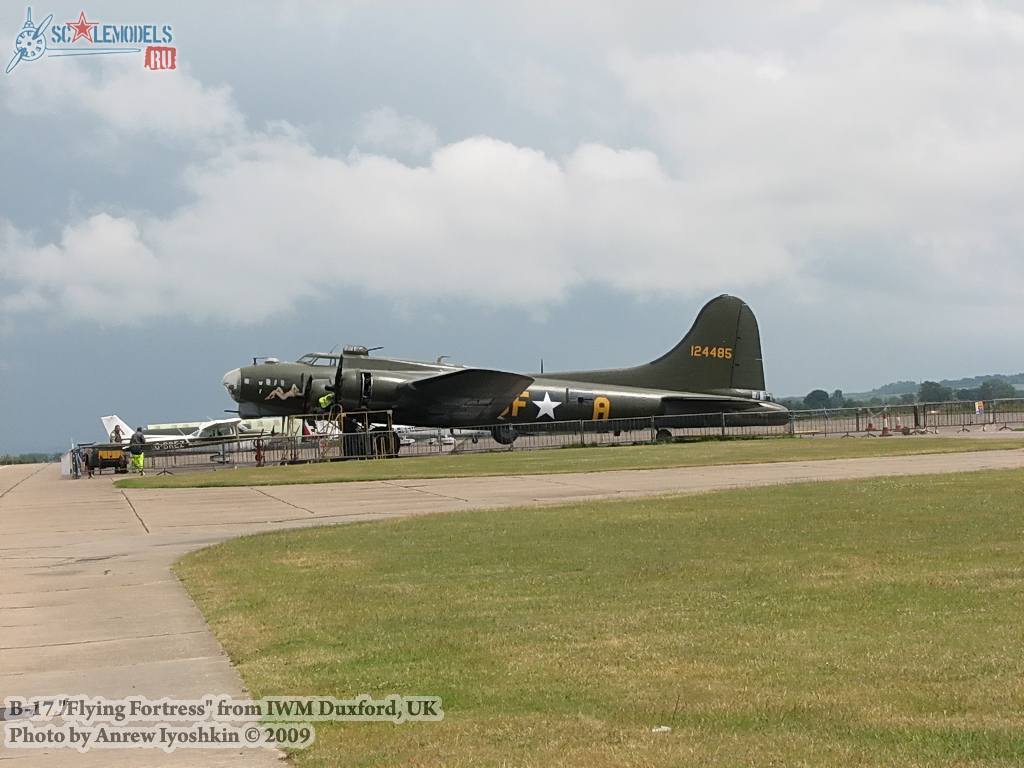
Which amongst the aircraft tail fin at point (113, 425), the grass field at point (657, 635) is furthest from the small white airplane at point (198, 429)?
the grass field at point (657, 635)

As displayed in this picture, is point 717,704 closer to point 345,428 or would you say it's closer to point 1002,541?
point 1002,541

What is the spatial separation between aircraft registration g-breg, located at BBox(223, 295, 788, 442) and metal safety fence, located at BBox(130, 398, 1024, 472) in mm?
565

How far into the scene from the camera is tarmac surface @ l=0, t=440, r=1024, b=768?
7.33 m

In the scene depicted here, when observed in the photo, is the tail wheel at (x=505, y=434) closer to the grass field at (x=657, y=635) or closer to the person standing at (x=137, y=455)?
the person standing at (x=137, y=455)

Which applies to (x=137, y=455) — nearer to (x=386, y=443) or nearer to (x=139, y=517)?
(x=386, y=443)

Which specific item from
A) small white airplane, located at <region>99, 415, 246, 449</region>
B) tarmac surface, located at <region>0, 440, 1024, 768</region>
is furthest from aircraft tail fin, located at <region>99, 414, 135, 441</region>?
tarmac surface, located at <region>0, 440, 1024, 768</region>

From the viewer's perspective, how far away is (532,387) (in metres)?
48.7

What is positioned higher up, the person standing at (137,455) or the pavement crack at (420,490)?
the person standing at (137,455)

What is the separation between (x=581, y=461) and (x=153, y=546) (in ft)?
65.6

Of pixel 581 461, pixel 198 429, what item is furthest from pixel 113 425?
pixel 581 461

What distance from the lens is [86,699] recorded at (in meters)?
6.86

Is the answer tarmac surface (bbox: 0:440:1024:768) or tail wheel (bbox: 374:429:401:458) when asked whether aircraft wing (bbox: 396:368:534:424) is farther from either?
tarmac surface (bbox: 0:440:1024:768)

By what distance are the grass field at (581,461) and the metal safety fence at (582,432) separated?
421cm

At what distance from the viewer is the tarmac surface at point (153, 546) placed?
7.33 meters
